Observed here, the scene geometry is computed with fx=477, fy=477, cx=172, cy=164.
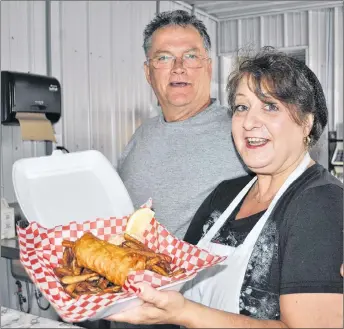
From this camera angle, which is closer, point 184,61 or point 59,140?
point 184,61

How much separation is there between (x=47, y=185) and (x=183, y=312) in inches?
33.0

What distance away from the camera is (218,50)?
6645mm

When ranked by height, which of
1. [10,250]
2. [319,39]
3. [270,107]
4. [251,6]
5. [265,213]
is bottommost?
[10,250]

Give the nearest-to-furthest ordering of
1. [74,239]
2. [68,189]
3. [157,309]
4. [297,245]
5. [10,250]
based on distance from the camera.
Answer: [157,309], [297,245], [74,239], [68,189], [10,250]

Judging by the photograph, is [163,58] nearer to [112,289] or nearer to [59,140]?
[112,289]

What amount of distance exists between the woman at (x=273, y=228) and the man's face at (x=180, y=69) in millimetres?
588

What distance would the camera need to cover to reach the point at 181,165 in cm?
215

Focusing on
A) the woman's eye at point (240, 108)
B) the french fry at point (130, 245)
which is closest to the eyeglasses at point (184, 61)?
the woman's eye at point (240, 108)

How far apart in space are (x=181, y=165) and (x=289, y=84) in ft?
2.66

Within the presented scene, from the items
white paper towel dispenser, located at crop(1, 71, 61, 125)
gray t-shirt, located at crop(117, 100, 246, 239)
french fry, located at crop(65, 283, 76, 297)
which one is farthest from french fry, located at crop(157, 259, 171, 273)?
white paper towel dispenser, located at crop(1, 71, 61, 125)

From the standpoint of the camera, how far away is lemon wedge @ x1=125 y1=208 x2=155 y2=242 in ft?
4.84

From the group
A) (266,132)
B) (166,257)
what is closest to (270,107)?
(266,132)

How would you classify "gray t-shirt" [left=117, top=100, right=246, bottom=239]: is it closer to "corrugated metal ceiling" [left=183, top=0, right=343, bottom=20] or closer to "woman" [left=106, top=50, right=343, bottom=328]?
"woman" [left=106, top=50, right=343, bottom=328]

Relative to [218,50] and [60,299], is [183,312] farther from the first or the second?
[218,50]
